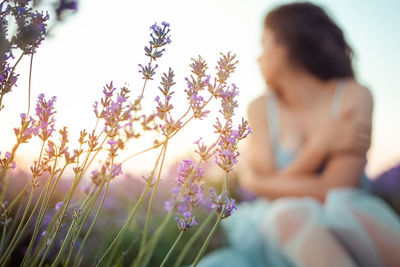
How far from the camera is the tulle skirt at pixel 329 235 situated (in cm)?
205

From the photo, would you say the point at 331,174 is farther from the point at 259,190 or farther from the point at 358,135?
the point at 259,190

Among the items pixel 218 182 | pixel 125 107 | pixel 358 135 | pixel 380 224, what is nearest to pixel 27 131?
pixel 125 107

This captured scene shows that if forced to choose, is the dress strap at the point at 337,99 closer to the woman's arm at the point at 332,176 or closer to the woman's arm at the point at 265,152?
the woman's arm at the point at 332,176

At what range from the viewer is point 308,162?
301cm

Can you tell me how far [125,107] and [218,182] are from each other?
13.7 ft

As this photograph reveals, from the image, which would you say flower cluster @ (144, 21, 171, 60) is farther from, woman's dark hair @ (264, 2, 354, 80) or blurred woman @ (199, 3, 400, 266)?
woman's dark hair @ (264, 2, 354, 80)

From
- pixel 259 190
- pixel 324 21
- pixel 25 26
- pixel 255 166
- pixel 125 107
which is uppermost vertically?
pixel 324 21

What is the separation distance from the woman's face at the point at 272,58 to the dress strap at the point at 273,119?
10.7 inches

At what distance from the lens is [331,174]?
2898mm

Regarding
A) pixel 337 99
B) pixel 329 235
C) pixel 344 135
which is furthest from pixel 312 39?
pixel 329 235

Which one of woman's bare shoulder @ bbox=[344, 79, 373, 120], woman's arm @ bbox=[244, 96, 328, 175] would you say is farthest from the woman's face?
woman's bare shoulder @ bbox=[344, 79, 373, 120]

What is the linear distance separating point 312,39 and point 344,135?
3.81ft

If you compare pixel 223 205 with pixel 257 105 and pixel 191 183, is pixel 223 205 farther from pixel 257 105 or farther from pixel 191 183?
pixel 257 105

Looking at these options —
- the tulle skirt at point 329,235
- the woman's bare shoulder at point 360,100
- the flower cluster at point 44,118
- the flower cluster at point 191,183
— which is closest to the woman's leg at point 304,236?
the tulle skirt at point 329,235
